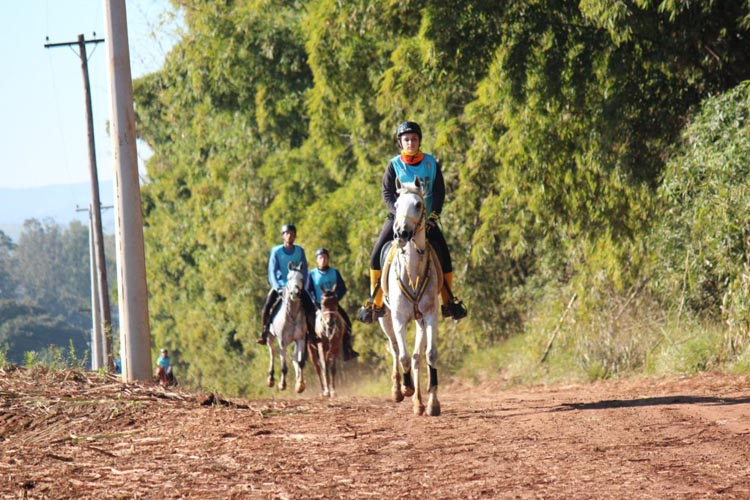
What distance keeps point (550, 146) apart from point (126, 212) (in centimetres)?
841

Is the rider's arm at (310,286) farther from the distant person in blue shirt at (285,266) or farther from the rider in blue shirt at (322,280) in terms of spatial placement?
the distant person in blue shirt at (285,266)

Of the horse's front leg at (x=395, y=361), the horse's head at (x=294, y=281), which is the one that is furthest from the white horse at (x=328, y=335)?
the horse's front leg at (x=395, y=361)

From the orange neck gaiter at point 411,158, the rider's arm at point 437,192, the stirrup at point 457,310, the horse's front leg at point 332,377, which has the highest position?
the orange neck gaiter at point 411,158

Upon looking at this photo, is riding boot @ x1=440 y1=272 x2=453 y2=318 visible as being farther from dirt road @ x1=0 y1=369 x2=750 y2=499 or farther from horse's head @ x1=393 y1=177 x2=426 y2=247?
horse's head @ x1=393 y1=177 x2=426 y2=247

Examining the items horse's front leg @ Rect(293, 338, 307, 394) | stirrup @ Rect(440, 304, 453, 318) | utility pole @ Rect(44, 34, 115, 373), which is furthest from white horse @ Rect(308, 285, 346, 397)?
utility pole @ Rect(44, 34, 115, 373)

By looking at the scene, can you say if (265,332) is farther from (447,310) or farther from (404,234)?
(404,234)

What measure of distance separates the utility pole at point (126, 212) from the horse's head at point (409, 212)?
3.98 metres

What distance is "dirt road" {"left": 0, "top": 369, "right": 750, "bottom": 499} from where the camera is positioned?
Result: 7.94 metres

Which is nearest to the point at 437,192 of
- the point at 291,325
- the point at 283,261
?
the point at 283,261

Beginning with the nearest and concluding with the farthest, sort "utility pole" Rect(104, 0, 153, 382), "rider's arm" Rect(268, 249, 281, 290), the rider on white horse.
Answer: the rider on white horse, "utility pole" Rect(104, 0, 153, 382), "rider's arm" Rect(268, 249, 281, 290)

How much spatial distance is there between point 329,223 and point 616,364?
13.4 m

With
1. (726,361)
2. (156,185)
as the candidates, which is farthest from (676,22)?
(156,185)

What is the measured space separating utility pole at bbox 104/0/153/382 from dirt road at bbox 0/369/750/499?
552 mm

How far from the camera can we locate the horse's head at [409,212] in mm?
11242
